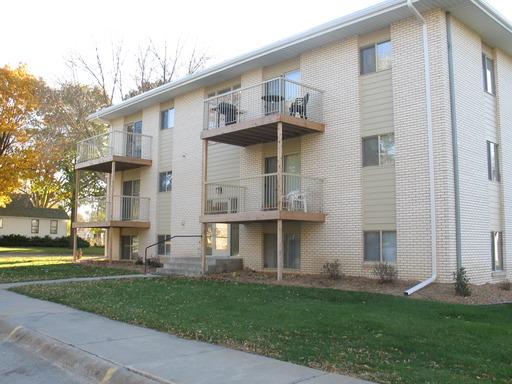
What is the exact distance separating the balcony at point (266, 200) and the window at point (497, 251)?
16.4ft

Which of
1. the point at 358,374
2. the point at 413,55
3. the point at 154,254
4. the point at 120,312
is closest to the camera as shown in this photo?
the point at 358,374

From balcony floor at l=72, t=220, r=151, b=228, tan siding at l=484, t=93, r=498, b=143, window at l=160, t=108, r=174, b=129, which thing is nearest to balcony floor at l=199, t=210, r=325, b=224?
tan siding at l=484, t=93, r=498, b=143

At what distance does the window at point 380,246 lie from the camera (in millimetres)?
13781

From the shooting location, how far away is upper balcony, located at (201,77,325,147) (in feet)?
49.3

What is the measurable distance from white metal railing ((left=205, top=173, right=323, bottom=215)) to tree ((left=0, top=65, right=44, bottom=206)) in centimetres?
1189

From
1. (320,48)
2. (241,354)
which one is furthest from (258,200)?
(241,354)

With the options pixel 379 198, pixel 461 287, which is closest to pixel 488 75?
pixel 379 198

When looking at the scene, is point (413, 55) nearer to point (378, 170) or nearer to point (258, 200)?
point (378, 170)

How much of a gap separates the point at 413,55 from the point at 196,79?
885 cm

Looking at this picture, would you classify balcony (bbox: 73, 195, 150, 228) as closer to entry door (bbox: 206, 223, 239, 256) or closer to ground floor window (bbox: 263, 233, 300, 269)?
entry door (bbox: 206, 223, 239, 256)

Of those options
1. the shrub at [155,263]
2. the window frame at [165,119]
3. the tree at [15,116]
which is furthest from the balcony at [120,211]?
the tree at [15,116]

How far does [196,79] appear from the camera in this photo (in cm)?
1950

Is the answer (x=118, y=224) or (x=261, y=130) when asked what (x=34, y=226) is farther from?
(x=261, y=130)

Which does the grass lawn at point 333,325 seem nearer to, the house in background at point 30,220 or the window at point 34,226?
the house in background at point 30,220
